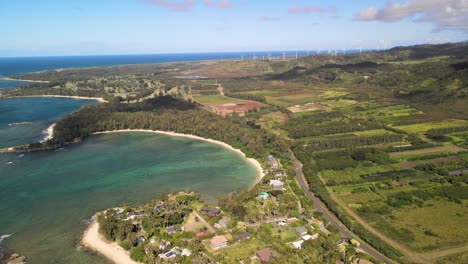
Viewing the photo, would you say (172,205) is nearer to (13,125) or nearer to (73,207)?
(73,207)

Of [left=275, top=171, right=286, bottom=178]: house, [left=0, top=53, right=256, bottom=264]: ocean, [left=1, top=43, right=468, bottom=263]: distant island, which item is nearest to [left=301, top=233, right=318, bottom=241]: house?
[left=1, top=43, right=468, bottom=263]: distant island

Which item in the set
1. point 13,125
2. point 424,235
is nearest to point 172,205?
point 424,235

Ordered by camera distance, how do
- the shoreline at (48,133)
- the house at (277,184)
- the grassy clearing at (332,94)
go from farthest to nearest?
the grassy clearing at (332,94) → the shoreline at (48,133) → the house at (277,184)

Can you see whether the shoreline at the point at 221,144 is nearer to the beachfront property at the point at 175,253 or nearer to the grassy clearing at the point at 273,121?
the grassy clearing at the point at 273,121

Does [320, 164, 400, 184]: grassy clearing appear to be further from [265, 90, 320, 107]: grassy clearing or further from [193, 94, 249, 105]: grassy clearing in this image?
[193, 94, 249, 105]: grassy clearing

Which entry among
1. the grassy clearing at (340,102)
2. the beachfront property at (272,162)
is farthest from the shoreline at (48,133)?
the grassy clearing at (340,102)

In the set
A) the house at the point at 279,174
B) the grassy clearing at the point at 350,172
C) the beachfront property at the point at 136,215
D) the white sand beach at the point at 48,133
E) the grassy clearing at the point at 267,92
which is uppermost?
the grassy clearing at the point at 267,92

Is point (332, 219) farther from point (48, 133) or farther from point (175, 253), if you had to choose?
point (48, 133)
